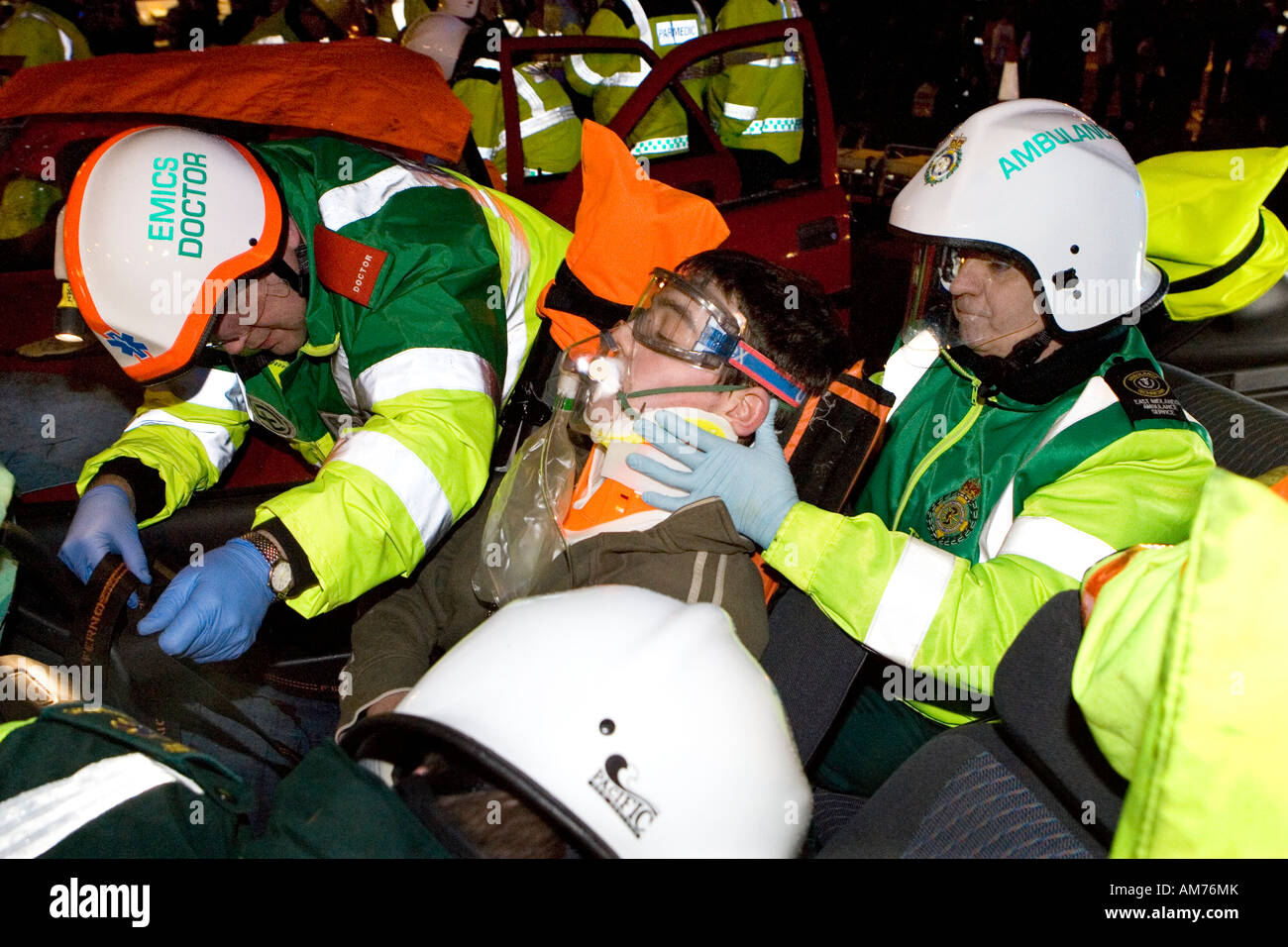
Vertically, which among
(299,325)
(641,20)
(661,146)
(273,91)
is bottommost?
(299,325)

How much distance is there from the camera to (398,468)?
1.74m

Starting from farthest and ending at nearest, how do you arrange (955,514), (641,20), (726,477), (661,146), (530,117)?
(641,20) → (530,117) → (661,146) → (955,514) → (726,477)

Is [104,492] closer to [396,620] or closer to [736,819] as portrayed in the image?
[396,620]

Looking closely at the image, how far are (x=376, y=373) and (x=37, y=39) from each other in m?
5.36

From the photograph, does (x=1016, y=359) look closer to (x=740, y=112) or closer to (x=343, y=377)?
(x=343, y=377)

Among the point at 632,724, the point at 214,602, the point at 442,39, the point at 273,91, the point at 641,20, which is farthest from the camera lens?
the point at 442,39

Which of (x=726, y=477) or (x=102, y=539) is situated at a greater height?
(x=726, y=477)

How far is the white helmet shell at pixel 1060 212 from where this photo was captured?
2035mm

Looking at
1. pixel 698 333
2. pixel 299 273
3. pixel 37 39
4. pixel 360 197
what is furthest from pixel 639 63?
pixel 37 39

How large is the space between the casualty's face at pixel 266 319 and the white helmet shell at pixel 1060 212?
1.60 meters

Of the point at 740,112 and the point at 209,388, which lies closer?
the point at 209,388

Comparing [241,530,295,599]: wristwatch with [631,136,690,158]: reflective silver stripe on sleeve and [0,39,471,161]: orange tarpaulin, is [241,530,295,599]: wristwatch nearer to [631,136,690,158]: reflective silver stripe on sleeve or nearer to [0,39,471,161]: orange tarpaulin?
[0,39,471,161]: orange tarpaulin

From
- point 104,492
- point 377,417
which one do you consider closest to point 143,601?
point 104,492

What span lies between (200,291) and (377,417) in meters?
0.51
